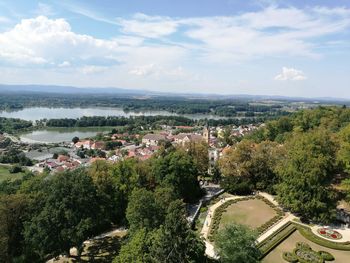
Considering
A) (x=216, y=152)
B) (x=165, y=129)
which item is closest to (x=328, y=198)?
(x=216, y=152)

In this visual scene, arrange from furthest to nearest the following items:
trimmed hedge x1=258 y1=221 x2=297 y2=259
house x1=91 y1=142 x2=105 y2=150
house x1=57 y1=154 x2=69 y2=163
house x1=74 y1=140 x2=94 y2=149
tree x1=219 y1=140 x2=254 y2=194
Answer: house x1=74 y1=140 x2=94 y2=149 < house x1=91 y1=142 x2=105 y2=150 < house x1=57 y1=154 x2=69 y2=163 < tree x1=219 y1=140 x2=254 y2=194 < trimmed hedge x1=258 y1=221 x2=297 y2=259

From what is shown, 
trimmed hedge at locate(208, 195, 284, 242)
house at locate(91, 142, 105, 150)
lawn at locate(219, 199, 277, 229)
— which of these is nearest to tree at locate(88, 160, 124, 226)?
trimmed hedge at locate(208, 195, 284, 242)

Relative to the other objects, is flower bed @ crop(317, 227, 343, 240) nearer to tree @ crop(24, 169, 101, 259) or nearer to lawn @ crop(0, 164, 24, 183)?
tree @ crop(24, 169, 101, 259)

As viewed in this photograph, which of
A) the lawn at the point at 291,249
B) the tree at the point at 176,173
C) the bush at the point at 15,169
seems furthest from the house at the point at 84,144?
the lawn at the point at 291,249

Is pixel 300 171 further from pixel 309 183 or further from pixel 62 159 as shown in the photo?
pixel 62 159

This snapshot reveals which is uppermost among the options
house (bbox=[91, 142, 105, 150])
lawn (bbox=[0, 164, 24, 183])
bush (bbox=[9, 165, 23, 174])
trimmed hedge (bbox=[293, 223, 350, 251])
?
trimmed hedge (bbox=[293, 223, 350, 251])
